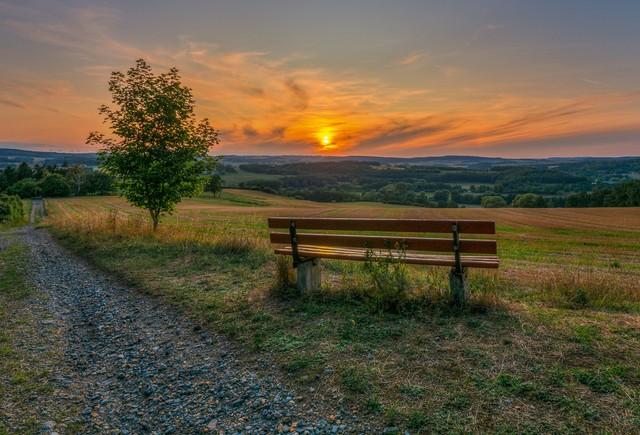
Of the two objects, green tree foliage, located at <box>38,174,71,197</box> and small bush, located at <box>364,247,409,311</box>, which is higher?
green tree foliage, located at <box>38,174,71,197</box>

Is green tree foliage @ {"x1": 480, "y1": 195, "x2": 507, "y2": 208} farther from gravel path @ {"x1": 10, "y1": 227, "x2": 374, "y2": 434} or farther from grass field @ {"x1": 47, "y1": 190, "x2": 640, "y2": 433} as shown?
gravel path @ {"x1": 10, "y1": 227, "x2": 374, "y2": 434}

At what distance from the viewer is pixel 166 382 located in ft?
15.1

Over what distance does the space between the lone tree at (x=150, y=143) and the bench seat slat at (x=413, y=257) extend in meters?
10.3

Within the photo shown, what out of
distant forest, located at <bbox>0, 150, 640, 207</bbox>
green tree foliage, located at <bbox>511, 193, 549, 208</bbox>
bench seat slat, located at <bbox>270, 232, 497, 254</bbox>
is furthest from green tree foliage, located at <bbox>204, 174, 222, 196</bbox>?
bench seat slat, located at <bbox>270, 232, 497, 254</bbox>

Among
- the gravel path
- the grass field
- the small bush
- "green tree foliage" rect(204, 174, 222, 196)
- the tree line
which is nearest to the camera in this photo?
the grass field

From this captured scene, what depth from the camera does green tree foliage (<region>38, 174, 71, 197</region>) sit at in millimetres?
87875

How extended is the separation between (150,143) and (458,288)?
1413 cm

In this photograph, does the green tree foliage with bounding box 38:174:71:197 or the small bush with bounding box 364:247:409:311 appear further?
the green tree foliage with bounding box 38:174:71:197

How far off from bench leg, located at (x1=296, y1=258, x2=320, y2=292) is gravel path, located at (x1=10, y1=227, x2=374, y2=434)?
1864 millimetres

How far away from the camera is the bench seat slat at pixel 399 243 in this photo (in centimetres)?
572

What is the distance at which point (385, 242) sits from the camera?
20.9 ft

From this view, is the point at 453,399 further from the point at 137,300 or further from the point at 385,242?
the point at 137,300

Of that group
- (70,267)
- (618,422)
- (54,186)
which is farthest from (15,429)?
(54,186)

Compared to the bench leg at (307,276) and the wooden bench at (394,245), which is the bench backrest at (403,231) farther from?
the bench leg at (307,276)
